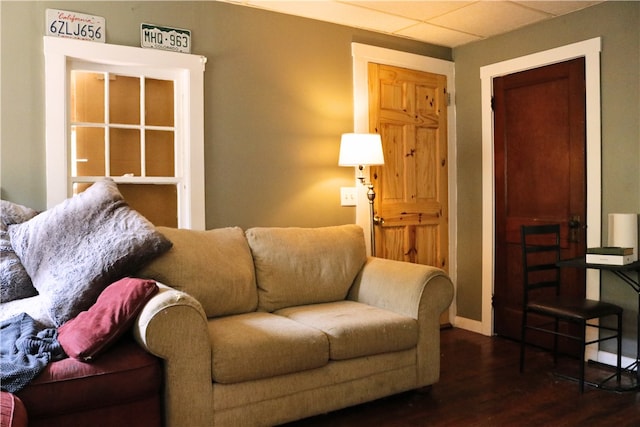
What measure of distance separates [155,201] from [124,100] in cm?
65

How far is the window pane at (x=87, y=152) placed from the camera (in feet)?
10.0

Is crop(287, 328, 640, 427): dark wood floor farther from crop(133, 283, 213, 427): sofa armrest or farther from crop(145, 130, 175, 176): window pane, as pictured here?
crop(145, 130, 175, 176): window pane

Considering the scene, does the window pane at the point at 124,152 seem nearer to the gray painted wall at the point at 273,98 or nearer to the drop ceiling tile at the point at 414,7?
the gray painted wall at the point at 273,98

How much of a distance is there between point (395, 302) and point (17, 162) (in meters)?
2.25

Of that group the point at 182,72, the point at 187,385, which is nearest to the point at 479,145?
the point at 182,72

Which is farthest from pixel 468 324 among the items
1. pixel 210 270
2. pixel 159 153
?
pixel 159 153

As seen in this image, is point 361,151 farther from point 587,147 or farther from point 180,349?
point 180,349

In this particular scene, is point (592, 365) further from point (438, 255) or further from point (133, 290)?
point (133, 290)

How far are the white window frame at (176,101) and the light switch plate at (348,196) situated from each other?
109 cm

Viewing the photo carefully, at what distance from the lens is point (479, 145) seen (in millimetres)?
4293

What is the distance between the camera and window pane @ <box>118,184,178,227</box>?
323 centimetres

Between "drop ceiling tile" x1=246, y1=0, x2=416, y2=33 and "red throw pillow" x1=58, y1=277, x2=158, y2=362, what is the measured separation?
7.00ft

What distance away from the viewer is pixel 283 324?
2672 millimetres

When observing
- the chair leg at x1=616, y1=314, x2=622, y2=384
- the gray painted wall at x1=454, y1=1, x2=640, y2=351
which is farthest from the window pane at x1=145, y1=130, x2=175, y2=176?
the chair leg at x1=616, y1=314, x2=622, y2=384
